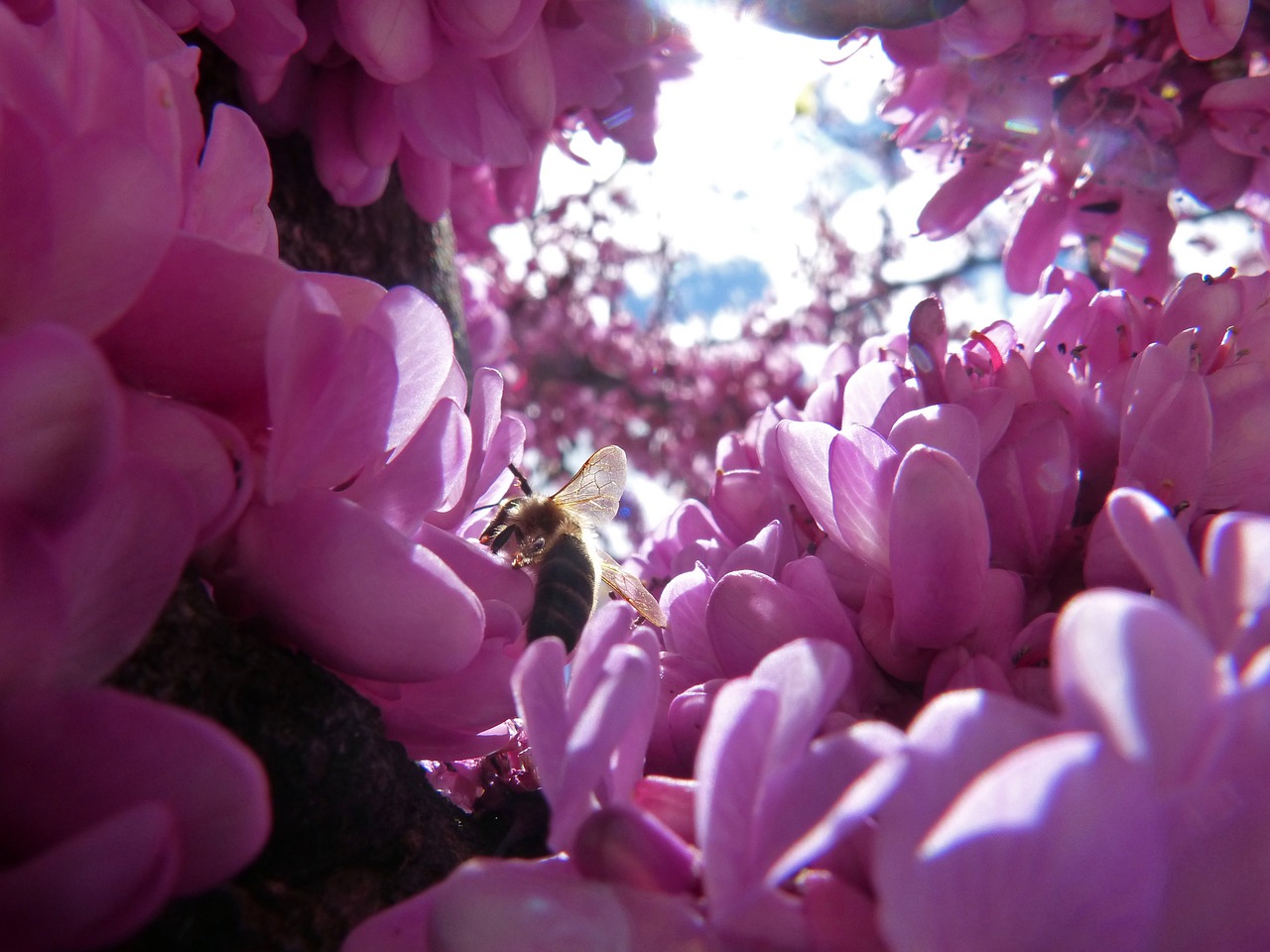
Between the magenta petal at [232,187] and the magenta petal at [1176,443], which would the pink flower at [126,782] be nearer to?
the magenta petal at [232,187]

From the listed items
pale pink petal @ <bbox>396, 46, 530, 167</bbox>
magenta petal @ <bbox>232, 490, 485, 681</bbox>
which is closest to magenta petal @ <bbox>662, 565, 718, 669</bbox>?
magenta petal @ <bbox>232, 490, 485, 681</bbox>

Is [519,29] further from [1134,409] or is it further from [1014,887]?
[1014,887]

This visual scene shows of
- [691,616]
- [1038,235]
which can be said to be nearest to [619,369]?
[1038,235]

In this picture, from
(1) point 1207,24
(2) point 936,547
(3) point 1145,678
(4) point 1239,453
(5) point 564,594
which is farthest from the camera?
(1) point 1207,24

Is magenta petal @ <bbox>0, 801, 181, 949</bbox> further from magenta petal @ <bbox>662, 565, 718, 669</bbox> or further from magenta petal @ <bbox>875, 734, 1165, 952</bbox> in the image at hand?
magenta petal @ <bbox>662, 565, 718, 669</bbox>

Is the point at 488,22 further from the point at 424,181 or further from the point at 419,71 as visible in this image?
the point at 424,181

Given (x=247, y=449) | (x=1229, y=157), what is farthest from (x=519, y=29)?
(x=1229, y=157)
